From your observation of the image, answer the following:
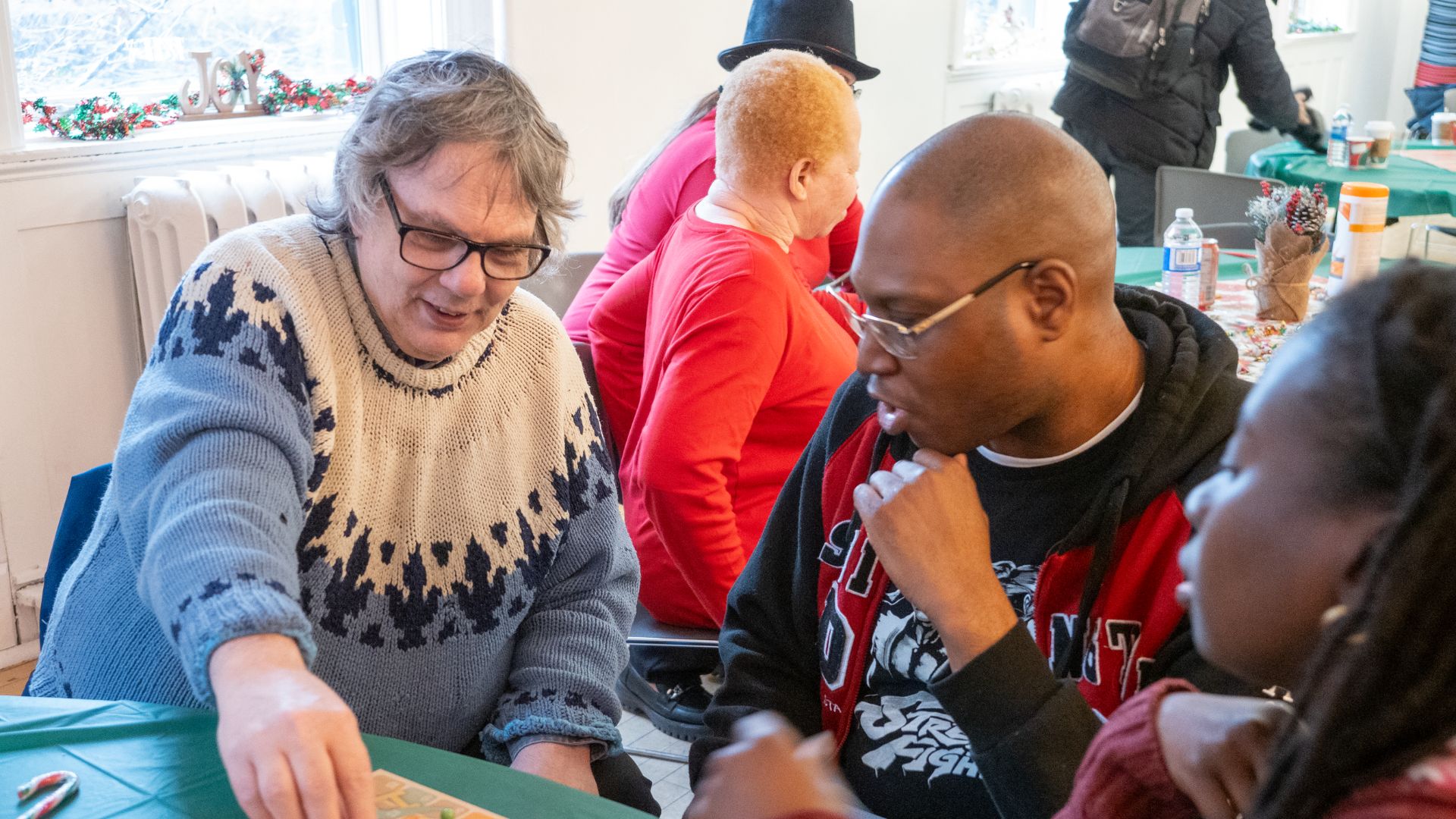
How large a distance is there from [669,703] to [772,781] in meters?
1.43

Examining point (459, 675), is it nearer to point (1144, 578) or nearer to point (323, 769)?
point (323, 769)

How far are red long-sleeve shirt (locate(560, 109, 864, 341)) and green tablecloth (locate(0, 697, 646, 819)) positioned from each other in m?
1.54

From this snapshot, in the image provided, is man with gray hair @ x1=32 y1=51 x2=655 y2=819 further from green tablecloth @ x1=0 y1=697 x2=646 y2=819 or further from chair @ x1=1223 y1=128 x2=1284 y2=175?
chair @ x1=1223 y1=128 x2=1284 y2=175

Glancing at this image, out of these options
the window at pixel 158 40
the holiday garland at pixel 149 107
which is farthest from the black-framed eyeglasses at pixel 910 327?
the window at pixel 158 40

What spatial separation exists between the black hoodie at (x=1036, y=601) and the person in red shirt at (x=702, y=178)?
1141 mm

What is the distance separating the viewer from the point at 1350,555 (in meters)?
0.68

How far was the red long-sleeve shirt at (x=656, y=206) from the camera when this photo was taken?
2865 mm

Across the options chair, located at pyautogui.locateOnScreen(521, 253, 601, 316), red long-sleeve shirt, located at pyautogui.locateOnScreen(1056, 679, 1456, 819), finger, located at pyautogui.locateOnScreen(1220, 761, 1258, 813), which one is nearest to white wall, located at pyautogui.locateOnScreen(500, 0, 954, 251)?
chair, located at pyautogui.locateOnScreen(521, 253, 601, 316)

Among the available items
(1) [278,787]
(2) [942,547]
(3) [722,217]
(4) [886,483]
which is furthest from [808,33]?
(1) [278,787]

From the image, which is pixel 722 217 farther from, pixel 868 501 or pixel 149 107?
pixel 149 107

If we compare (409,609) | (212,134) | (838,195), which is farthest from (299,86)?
(409,609)

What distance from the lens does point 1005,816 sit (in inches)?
49.4

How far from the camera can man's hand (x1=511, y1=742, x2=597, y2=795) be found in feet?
5.14

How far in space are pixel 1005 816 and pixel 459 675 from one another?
720mm
